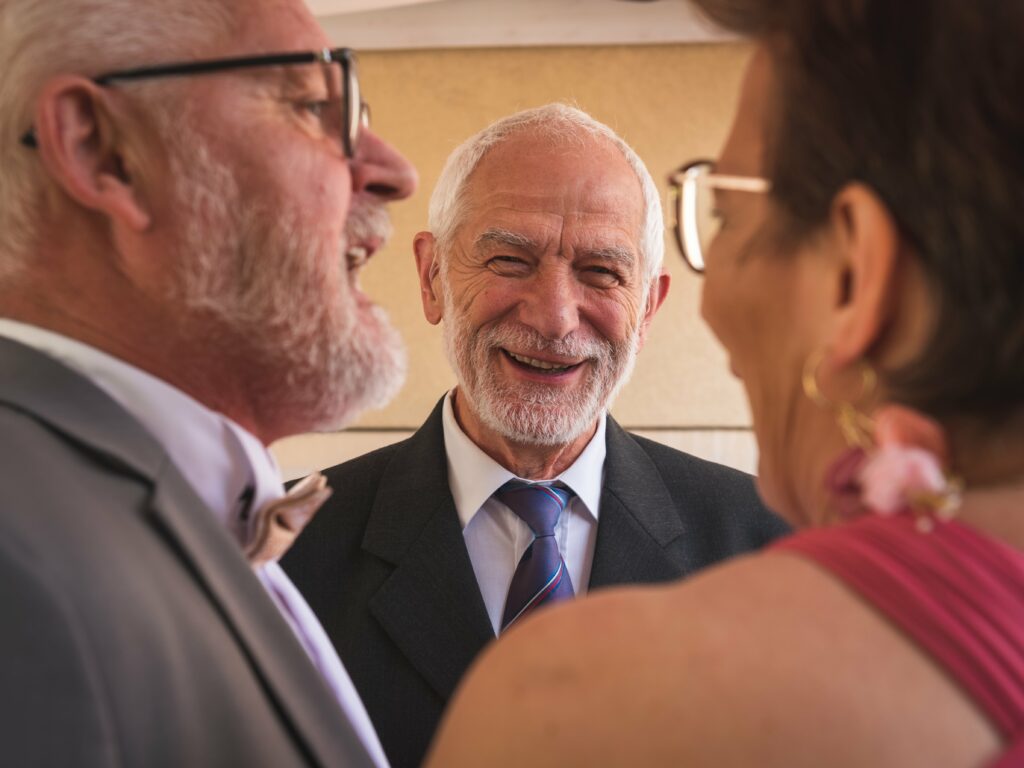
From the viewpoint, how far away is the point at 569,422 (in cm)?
249

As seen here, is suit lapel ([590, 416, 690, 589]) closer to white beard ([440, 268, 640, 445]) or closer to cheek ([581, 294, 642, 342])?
white beard ([440, 268, 640, 445])

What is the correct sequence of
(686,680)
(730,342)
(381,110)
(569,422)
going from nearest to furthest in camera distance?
1. (686,680)
2. (730,342)
3. (569,422)
4. (381,110)

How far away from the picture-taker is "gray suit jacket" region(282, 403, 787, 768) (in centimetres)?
211

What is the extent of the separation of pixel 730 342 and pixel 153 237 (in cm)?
72

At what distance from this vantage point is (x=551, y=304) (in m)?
2.54

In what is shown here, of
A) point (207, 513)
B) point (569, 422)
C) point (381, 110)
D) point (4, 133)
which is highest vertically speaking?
point (4, 133)

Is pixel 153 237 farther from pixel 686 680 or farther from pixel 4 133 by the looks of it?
pixel 686 680

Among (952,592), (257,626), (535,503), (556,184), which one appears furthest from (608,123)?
(952,592)

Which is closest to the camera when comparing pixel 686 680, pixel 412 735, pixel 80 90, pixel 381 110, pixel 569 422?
pixel 686 680

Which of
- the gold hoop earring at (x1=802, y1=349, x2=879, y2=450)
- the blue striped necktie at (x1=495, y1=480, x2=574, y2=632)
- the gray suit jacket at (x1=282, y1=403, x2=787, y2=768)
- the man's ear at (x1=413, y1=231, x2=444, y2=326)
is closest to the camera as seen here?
the gold hoop earring at (x1=802, y1=349, x2=879, y2=450)

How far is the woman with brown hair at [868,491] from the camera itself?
70cm

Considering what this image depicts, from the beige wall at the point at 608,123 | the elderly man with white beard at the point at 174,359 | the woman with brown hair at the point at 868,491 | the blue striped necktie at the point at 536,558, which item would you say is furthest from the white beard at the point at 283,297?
the beige wall at the point at 608,123

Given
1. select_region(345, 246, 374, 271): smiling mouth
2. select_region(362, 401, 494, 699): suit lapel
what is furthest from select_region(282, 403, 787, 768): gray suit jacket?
select_region(345, 246, 374, 271): smiling mouth

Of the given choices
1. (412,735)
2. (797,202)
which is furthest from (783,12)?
(412,735)
